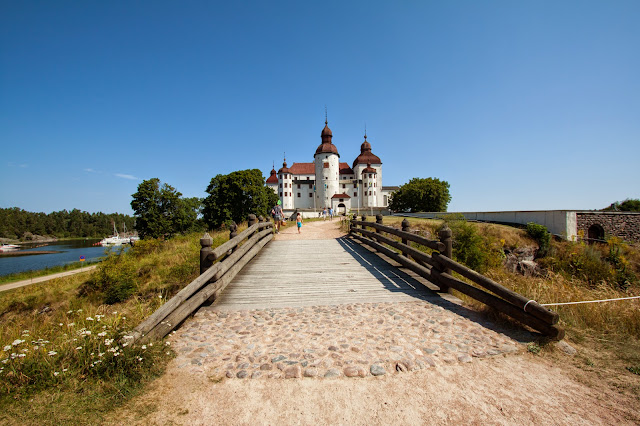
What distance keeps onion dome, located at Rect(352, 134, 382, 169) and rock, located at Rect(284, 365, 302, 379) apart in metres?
67.7

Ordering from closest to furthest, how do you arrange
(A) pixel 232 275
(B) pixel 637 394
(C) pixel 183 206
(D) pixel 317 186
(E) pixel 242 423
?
(E) pixel 242 423
(B) pixel 637 394
(A) pixel 232 275
(C) pixel 183 206
(D) pixel 317 186

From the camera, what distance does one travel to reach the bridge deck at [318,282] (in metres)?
5.37

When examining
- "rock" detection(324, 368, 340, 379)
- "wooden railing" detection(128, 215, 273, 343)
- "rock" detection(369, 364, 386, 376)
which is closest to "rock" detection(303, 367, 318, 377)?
"rock" detection(324, 368, 340, 379)

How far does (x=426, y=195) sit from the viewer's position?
52.2 m

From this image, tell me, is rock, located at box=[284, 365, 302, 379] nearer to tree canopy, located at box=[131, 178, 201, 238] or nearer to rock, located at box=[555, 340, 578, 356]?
rock, located at box=[555, 340, 578, 356]

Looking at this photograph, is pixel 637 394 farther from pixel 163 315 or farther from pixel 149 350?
pixel 163 315

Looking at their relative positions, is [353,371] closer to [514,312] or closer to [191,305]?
[514,312]

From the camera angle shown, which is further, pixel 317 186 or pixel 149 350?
pixel 317 186

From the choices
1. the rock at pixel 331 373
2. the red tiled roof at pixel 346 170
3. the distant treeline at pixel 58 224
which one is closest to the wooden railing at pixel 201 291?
the rock at pixel 331 373

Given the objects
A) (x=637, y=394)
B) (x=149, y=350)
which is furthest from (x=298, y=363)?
(x=637, y=394)

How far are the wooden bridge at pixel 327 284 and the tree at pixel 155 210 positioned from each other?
34.7 meters

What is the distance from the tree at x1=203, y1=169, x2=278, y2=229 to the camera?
131ft

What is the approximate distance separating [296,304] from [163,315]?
231cm

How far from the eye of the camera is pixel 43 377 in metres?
2.59
